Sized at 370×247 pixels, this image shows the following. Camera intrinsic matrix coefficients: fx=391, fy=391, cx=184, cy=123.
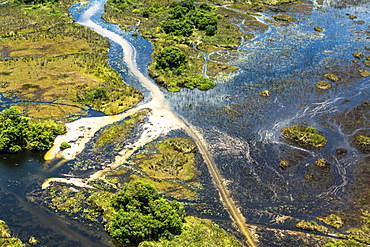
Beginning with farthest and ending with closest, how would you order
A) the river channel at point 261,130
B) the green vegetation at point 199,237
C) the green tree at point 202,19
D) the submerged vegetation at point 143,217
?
the green tree at point 202,19
the river channel at point 261,130
the submerged vegetation at point 143,217
the green vegetation at point 199,237

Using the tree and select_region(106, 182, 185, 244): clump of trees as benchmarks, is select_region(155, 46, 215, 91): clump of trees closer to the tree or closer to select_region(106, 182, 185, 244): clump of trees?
the tree

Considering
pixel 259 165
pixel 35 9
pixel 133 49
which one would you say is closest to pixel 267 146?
pixel 259 165

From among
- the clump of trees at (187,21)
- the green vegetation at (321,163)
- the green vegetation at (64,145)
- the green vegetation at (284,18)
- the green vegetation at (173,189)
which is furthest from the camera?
the green vegetation at (284,18)

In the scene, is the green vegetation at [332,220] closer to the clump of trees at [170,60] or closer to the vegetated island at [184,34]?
the vegetated island at [184,34]

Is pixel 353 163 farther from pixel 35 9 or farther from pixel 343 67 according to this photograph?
pixel 35 9

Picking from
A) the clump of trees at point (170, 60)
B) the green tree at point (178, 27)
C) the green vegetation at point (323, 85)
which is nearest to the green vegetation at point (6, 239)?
the clump of trees at point (170, 60)

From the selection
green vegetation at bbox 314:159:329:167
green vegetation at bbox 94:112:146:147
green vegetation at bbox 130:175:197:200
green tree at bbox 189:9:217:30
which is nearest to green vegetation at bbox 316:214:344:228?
green vegetation at bbox 314:159:329:167
